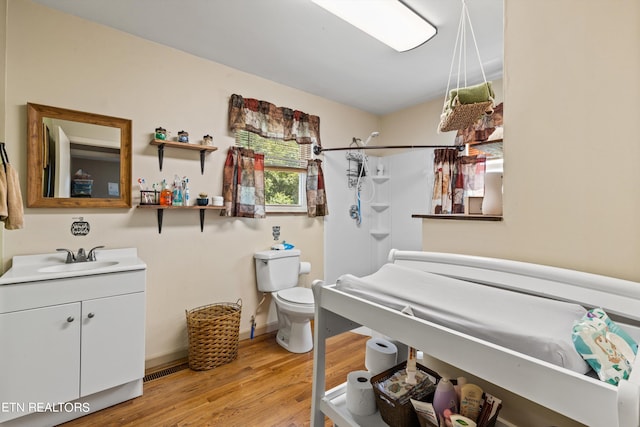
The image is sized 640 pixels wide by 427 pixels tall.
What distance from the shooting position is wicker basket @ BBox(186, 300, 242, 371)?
2.13 meters

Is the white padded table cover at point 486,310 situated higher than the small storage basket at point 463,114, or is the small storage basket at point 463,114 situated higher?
the small storage basket at point 463,114

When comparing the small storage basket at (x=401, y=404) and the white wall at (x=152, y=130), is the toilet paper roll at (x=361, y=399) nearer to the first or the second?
the small storage basket at (x=401, y=404)

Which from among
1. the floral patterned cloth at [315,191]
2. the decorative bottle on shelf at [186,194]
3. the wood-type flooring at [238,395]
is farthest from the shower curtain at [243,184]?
the wood-type flooring at [238,395]

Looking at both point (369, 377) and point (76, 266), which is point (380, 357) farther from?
point (76, 266)

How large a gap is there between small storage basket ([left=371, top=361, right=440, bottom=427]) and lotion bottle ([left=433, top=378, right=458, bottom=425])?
0.08m

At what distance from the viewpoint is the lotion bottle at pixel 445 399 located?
102 cm

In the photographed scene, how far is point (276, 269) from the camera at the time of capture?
2.65 meters

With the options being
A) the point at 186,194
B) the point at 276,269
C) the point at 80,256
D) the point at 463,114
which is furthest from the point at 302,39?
the point at 80,256

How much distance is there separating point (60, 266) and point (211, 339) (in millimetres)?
1097

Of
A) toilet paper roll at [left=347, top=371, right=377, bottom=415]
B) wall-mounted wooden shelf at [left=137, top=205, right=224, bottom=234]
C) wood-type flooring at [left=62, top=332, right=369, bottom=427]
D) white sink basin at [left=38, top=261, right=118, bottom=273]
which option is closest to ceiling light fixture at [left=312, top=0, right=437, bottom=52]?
wall-mounted wooden shelf at [left=137, top=205, right=224, bottom=234]

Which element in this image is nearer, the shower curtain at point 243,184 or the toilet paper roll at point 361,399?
the toilet paper roll at point 361,399

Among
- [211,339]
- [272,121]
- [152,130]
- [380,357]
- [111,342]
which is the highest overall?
[272,121]

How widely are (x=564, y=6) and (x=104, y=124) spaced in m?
2.71

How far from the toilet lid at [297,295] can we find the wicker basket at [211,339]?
418 mm
